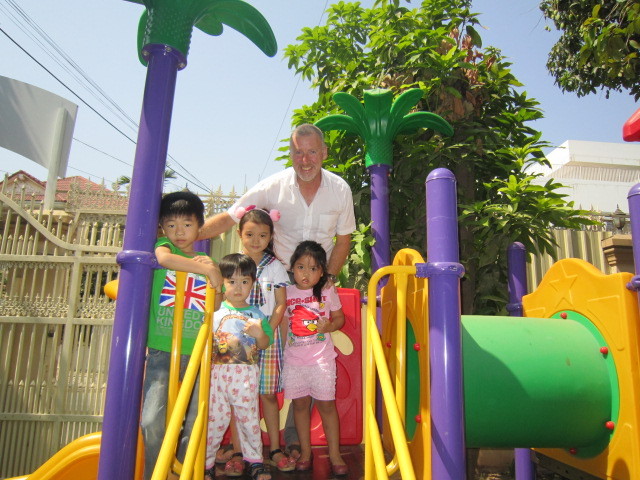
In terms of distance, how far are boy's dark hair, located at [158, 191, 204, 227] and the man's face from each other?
34.5 inches

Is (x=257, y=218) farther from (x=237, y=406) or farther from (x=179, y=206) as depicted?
(x=237, y=406)

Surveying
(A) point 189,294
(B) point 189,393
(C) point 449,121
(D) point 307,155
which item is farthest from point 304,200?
(C) point 449,121

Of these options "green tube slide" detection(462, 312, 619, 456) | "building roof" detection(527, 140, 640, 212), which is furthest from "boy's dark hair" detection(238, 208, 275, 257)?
"building roof" detection(527, 140, 640, 212)

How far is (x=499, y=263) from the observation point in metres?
4.56

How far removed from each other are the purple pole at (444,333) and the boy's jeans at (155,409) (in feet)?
3.99

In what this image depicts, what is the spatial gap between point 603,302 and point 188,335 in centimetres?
220

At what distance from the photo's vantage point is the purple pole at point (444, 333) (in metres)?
1.77

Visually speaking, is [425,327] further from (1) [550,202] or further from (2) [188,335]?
(1) [550,202]

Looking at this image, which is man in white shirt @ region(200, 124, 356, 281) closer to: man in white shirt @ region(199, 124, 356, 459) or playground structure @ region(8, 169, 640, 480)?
man in white shirt @ region(199, 124, 356, 459)

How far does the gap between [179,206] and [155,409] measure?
1003mm

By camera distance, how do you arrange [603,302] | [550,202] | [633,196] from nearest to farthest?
[633,196] → [603,302] → [550,202]

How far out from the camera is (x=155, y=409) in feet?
7.19

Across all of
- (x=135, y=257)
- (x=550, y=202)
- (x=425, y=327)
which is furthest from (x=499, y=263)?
(x=135, y=257)

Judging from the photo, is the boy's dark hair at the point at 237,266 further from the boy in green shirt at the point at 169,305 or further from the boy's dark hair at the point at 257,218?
the boy's dark hair at the point at 257,218
